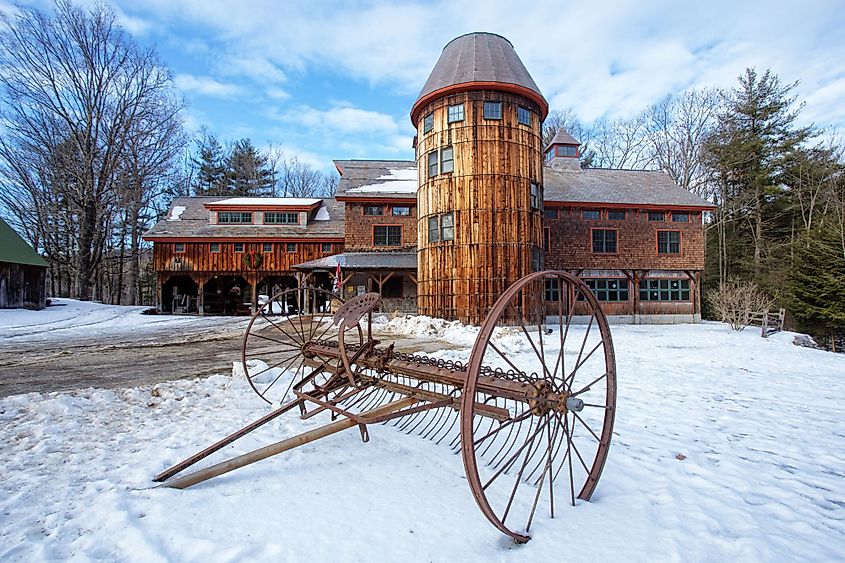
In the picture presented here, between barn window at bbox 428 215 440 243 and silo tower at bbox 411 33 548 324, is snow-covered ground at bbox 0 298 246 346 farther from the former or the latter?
silo tower at bbox 411 33 548 324

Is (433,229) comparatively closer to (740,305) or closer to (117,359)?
(117,359)

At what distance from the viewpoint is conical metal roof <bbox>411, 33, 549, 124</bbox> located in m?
16.0

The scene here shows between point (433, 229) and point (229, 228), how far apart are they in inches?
616

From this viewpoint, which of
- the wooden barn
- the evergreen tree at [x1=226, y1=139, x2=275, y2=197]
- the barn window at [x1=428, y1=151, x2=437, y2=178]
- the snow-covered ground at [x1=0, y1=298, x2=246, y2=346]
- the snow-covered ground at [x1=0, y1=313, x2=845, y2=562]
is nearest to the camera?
the snow-covered ground at [x1=0, y1=313, x2=845, y2=562]

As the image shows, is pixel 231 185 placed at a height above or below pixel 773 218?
above

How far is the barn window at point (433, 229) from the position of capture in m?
16.8

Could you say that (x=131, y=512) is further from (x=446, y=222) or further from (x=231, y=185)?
(x=231, y=185)

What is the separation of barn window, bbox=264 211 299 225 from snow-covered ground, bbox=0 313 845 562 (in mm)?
22195

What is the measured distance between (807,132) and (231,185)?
1743 inches

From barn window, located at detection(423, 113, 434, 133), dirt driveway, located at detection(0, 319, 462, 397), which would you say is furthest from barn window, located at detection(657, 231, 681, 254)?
dirt driveway, located at detection(0, 319, 462, 397)

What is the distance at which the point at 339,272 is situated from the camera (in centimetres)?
1927

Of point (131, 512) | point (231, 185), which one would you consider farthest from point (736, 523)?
point (231, 185)

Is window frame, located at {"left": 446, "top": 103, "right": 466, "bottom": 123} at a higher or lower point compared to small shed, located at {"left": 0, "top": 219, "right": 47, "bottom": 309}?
higher

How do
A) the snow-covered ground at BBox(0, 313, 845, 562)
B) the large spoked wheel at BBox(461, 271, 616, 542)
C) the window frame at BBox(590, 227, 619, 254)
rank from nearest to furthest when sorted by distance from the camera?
the large spoked wheel at BBox(461, 271, 616, 542)
the snow-covered ground at BBox(0, 313, 845, 562)
the window frame at BBox(590, 227, 619, 254)
